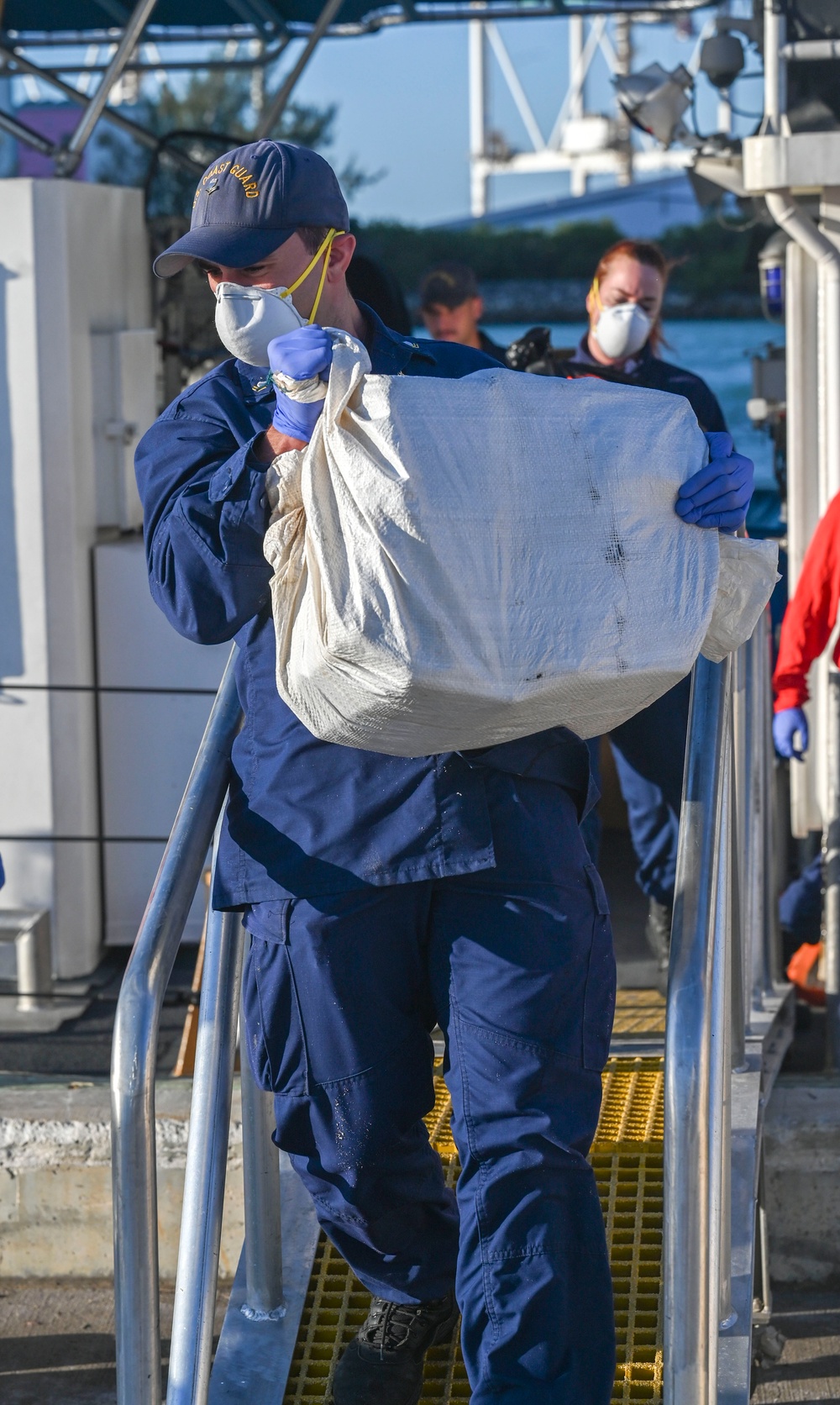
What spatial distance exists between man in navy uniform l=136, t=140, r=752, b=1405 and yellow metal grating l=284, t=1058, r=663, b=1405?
0.36 m

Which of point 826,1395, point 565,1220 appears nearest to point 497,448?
point 565,1220

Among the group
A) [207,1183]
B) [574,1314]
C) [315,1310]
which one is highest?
[207,1183]

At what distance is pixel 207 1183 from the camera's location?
206 centimetres

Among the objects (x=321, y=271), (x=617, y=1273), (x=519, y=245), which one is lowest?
(x=617, y=1273)

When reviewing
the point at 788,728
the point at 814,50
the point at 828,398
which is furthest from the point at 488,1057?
the point at 814,50

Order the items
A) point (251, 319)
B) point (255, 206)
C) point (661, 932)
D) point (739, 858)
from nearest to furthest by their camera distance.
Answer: point (251, 319), point (255, 206), point (739, 858), point (661, 932)

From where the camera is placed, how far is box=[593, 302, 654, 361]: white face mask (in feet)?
12.5

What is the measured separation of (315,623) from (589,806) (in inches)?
22.8

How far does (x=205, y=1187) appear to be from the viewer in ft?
6.73

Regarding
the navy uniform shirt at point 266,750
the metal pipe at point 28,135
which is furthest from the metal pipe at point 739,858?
the metal pipe at point 28,135

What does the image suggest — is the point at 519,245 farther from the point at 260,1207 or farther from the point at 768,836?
the point at 260,1207

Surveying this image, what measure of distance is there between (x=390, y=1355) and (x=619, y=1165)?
2.13 feet

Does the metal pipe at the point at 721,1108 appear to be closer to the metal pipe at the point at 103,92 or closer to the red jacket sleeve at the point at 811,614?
the red jacket sleeve at the point at 811,614

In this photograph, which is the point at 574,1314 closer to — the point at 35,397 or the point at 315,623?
the point at 315,623
